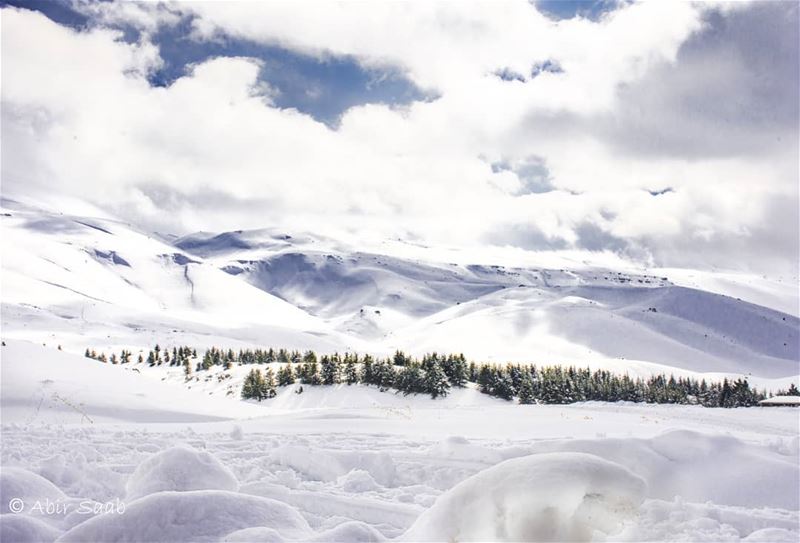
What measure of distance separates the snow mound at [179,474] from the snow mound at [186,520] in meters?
1.30

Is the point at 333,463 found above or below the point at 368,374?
above

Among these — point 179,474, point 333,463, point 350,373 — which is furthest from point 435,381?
point 179,474

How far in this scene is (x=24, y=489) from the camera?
6625mm

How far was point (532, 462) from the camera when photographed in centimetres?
541

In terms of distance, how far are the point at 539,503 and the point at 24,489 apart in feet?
20.0

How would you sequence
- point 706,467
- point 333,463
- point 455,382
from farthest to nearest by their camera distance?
point 455,382
point 333,463
point 706,467

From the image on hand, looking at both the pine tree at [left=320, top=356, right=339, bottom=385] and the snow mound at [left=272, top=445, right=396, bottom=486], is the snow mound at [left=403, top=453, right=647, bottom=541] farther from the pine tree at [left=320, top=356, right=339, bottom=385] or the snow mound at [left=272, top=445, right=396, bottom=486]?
the pine tree at [left=320, top=356, right=339, bottom=385]

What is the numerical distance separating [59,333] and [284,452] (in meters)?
187

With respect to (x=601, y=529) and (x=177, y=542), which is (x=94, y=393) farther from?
(x=601, y=529)

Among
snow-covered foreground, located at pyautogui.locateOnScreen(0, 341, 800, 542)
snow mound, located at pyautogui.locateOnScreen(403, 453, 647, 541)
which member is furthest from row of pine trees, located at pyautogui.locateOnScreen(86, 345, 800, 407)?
snow mound, located at pyautogui.locateOnScreen(403, 453, 647, 541)

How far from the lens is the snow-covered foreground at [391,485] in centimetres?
514

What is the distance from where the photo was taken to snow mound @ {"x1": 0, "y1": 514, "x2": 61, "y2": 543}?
17.1ft

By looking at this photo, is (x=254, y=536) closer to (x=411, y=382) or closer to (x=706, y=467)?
(x=706, y=467)

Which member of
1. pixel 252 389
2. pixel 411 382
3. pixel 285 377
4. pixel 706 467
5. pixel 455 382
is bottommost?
pixel 252 389
